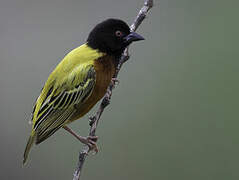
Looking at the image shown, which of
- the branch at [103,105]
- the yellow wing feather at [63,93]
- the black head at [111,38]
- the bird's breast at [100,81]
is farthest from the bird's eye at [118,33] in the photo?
the yellow wing feather at [63,93]

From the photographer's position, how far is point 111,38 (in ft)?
23.5

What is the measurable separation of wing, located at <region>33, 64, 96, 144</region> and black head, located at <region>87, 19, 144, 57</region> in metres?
0.37

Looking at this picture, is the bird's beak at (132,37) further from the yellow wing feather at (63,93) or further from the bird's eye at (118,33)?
the yellow wing feather at (63,93)

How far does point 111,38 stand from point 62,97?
3.02ft

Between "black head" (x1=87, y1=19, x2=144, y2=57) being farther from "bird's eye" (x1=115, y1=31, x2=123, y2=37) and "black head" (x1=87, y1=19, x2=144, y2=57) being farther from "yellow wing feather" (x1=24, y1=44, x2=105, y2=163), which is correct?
"yellow wing feather" (x1=24, y1=44, x2=105, y2=163)

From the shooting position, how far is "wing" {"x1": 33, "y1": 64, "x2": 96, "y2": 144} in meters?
6.80

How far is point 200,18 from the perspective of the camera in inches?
365

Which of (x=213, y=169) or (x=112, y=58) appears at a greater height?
(x=112, y=58)

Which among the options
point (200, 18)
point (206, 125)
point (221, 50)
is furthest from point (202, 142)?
point (200, 18)

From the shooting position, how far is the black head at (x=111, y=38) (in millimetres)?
7133

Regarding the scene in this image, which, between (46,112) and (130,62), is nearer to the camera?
(46,112)

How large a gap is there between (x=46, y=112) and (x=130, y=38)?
1247mm

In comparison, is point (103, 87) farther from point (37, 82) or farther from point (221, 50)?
point (221, 50)

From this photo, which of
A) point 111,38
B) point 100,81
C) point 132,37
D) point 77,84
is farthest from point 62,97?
point 132,37
